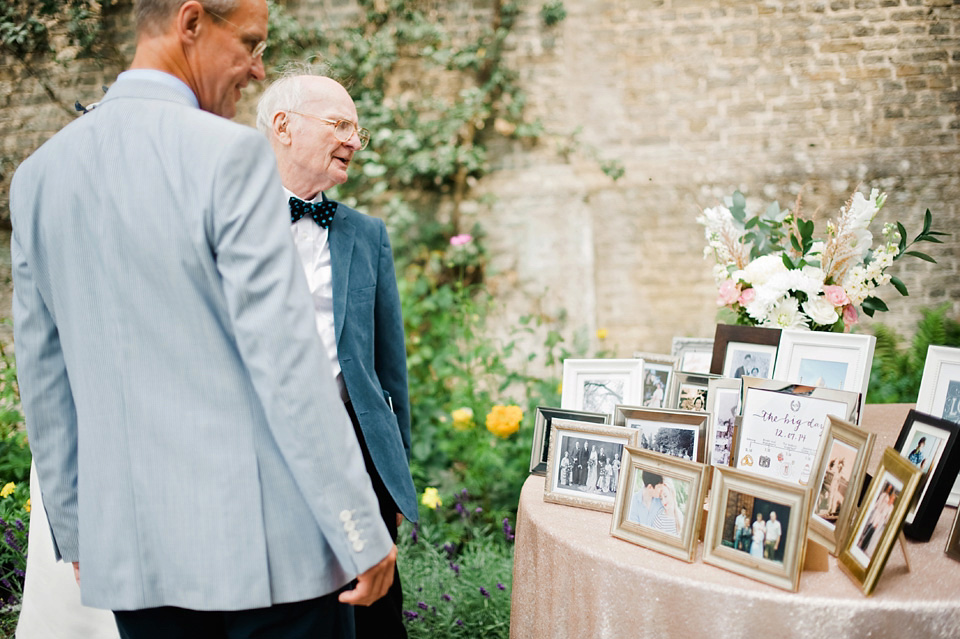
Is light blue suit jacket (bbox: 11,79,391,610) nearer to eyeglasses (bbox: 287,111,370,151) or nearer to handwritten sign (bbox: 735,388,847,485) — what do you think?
eyeglasses (bbox: 287,111,370,151)

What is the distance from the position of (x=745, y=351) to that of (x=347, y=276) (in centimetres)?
113

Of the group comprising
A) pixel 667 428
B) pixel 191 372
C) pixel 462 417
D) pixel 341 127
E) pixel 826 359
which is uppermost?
pixel 341 127

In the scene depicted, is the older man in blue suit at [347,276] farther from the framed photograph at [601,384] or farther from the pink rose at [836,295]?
the pink rose at [836,295]

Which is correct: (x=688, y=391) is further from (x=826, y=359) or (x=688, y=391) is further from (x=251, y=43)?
(x=251, y=43)

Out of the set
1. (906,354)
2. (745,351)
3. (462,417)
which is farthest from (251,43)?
(906,354)

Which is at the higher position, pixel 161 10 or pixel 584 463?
pixel 161 10

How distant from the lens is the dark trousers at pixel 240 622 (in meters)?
1.11

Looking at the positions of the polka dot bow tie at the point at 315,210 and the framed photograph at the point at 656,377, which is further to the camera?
the framed photograph at the point at 656,377

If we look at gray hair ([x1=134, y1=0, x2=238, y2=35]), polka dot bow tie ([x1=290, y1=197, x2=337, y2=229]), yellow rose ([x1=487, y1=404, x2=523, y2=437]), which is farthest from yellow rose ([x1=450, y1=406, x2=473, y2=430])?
gray hair ([x1=134, y1=0, x2=238, y2=35])

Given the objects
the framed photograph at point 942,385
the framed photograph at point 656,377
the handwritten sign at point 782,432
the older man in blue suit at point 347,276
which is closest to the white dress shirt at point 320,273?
the older man in blue suit at point 347,276

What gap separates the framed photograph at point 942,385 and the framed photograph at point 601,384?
0.70m

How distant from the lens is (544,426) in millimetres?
1743

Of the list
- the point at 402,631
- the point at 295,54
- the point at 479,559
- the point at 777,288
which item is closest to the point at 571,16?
the point at 295,54

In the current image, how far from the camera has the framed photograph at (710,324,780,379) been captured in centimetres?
179
